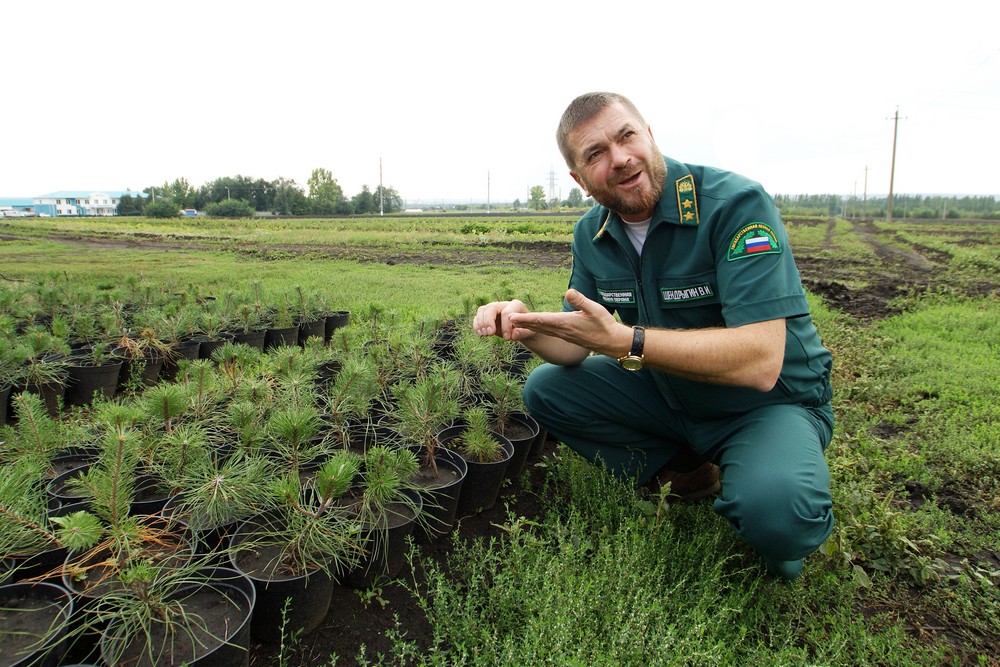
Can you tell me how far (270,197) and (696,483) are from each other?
249ft

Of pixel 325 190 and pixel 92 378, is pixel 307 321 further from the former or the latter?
pixel 325 190

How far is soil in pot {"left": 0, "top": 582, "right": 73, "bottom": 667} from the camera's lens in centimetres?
130

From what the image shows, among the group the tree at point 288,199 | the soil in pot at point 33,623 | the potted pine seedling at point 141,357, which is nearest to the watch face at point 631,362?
the soil in pot at point 33,623

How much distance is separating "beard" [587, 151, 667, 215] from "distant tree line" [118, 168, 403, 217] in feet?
206

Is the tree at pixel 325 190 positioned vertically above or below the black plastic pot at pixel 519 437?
above

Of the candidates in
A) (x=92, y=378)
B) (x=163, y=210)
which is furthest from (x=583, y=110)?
(x=163, y=210)

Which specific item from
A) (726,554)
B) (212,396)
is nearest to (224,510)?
(212,396)

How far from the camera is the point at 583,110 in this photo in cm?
215

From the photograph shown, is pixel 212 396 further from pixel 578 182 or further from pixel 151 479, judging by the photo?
pixel 578 182

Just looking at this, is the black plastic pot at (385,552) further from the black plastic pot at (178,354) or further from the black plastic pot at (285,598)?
the black plastic pot at (178,354)

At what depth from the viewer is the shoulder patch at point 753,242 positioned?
6.46 feet

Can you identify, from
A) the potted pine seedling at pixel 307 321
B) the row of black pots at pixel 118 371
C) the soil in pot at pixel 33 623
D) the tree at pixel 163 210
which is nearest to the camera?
the soil in pot at pixel 33 623

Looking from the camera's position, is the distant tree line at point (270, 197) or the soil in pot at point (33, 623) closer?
the soil in pot at point (33, 623)

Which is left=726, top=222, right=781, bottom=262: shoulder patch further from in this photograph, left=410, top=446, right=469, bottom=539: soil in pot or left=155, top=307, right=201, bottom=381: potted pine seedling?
left=155, top=307, right=201, bottom=381: potted pine seedling
